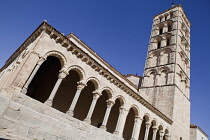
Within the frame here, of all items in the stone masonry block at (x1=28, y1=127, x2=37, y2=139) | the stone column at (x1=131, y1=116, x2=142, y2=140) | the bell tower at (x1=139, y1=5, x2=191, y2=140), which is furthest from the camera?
the bell tower at (x1=139, y1=5, x2=191, y2=140)

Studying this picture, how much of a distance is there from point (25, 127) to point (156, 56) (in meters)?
19.1

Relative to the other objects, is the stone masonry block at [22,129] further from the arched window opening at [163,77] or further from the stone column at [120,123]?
the arched window opening at [163,77]

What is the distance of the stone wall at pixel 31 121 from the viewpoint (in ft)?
19.1

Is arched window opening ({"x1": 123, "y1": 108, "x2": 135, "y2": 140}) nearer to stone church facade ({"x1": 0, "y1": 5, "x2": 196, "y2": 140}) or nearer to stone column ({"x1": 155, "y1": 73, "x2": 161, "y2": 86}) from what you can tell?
stone church facade ({"x1": 0, "y1": 5, "x2": 196, "y2": 140})

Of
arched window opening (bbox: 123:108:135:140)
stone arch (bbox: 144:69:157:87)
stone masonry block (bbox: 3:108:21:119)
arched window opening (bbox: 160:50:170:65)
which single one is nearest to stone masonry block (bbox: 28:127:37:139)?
stone masonry block (bbox: 3:108:21:119)

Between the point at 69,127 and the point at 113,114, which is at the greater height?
the point at 113,114

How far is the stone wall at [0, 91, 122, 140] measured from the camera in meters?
5.84

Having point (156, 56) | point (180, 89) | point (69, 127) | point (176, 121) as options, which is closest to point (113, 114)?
point (176, 121)

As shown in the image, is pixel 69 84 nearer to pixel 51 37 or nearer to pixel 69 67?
pixel 69 67

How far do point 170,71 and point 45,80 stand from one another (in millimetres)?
13714

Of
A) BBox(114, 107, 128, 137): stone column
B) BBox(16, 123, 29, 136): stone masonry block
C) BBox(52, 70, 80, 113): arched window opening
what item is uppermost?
BBox(52, 70, 80, 113): arched window opening

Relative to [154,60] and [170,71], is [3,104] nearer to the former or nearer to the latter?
[170,71]

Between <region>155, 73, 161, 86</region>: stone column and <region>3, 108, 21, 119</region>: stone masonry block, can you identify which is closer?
<region>3, 108, 21, 119</region>: stone masonry block

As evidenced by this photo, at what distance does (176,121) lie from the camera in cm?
1617
